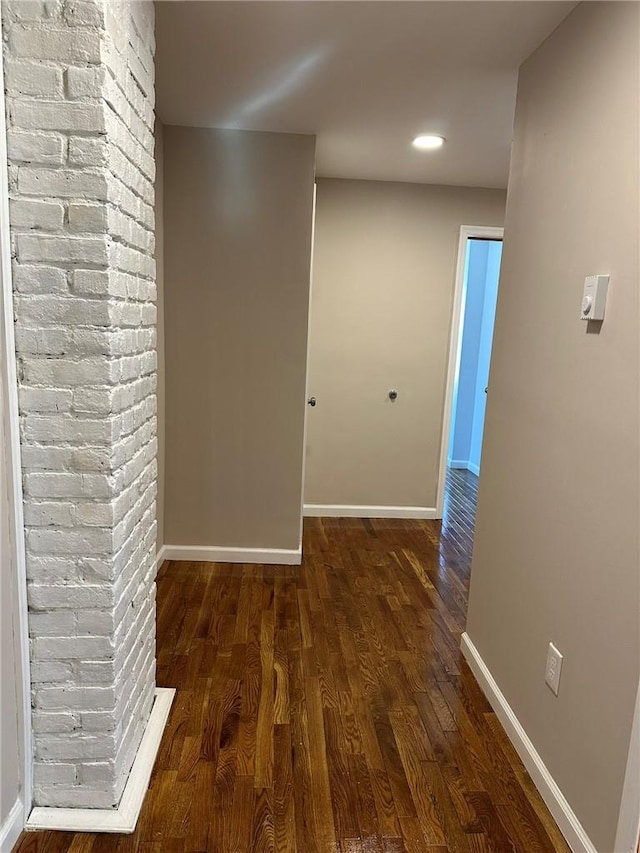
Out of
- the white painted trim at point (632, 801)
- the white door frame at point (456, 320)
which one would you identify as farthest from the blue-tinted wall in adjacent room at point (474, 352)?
the white painted trim at point (632, 801)

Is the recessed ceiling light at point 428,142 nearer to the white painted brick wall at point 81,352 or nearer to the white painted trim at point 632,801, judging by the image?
the white painted brick wall at point 81,352

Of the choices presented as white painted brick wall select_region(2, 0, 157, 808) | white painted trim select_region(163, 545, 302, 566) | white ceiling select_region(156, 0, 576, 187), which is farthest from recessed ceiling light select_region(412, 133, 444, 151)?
white painted trim select_region(163, 545, 302, 566)

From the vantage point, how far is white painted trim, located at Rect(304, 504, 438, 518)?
4258mm

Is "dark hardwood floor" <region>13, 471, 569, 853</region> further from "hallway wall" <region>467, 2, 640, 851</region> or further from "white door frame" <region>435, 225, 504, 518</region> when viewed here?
"white door frame" <region>435, 225, 504, 518</region>

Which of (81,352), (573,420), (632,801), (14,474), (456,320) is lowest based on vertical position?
(632,801)

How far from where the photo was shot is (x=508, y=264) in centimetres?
218

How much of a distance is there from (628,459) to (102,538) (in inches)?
51.8

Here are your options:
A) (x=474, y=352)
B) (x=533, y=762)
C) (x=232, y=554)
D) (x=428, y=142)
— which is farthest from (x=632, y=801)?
(x=474, y=352)

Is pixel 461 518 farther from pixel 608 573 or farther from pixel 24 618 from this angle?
pixel 24 618

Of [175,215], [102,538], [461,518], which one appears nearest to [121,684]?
[102,538]

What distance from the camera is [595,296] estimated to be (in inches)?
60.3

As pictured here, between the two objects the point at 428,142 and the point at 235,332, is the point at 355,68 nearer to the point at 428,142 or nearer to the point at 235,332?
the point at 428,142

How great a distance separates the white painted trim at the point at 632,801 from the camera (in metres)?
1.32

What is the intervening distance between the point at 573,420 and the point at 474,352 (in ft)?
15.2
